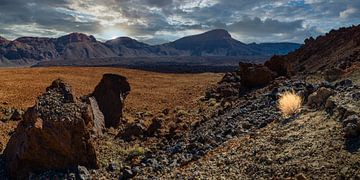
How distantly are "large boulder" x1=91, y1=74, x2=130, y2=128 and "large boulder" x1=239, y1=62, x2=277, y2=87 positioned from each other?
7.70 metres

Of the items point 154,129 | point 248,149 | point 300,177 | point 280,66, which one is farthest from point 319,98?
point 280,66

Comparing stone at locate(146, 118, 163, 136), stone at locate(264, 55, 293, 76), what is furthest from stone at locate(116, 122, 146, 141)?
stone at locate(264, 55, 293, 76)

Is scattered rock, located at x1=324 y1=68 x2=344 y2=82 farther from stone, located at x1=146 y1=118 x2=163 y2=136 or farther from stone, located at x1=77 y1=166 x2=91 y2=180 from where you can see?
stone, located at x1=77 y1=166 x2=91 y2=180

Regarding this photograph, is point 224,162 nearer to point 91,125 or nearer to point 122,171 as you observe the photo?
point 122,171

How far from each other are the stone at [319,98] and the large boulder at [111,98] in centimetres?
915

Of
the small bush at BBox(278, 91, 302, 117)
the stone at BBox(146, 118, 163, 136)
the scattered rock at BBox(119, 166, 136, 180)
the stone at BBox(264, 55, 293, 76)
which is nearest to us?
the scattered rock at BBox(119, 166, 136, 180)

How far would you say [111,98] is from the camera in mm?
19609

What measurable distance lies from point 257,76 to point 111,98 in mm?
8685

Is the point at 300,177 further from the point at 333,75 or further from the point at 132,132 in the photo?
the point at 333,75

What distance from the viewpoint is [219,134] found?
13844mm

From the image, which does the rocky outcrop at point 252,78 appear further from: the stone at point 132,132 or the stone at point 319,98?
the stone at point 319,98

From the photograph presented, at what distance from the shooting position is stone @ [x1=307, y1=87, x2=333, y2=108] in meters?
11.9

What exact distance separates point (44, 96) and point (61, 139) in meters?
1.55

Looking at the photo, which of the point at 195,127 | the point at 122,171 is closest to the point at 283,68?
the point at 195,127
